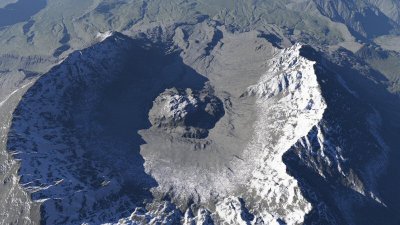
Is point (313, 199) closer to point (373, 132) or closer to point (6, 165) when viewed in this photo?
point (373, 132)

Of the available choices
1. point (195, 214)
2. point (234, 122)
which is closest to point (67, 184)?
point (195, 214)

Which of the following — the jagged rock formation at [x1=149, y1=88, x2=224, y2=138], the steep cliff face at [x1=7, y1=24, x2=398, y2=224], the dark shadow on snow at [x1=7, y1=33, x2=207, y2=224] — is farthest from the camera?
the jagged rock formation at [x1=149, y1=88, x2=224, y2=138]

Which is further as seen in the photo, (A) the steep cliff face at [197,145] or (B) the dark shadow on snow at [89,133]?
(A) the steep cliff face at [197,145]

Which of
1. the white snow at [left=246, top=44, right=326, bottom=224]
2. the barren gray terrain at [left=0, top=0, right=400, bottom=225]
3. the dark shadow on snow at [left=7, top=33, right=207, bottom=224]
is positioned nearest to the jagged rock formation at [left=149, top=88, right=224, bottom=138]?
the barren gray terrain at [left=0, top=0, right=400, bottom=225]

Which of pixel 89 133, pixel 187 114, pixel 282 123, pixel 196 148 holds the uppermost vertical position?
pixel 282 123

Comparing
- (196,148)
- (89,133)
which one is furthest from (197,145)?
(89,133)

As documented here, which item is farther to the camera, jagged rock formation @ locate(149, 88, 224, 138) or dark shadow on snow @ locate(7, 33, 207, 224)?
jagged rock formation @ locate(149, 88, 224, 138)

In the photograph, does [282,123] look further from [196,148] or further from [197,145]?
[196,148]

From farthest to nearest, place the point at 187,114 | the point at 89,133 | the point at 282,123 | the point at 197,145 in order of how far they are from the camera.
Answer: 1. the point at 187,114
2. the point at 89,133
3. the point at 197,145
4. the point at 282,123

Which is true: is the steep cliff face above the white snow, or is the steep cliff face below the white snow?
below

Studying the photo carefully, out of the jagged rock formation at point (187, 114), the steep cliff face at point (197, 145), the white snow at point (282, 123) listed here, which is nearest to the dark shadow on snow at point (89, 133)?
the steep cliff face at point (197, 145)

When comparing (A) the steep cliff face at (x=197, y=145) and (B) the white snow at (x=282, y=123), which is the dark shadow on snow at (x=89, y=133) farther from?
(B) the white snow at (x=282, y=123)

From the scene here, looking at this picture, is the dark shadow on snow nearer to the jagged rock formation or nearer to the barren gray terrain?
the barren gray terrain
